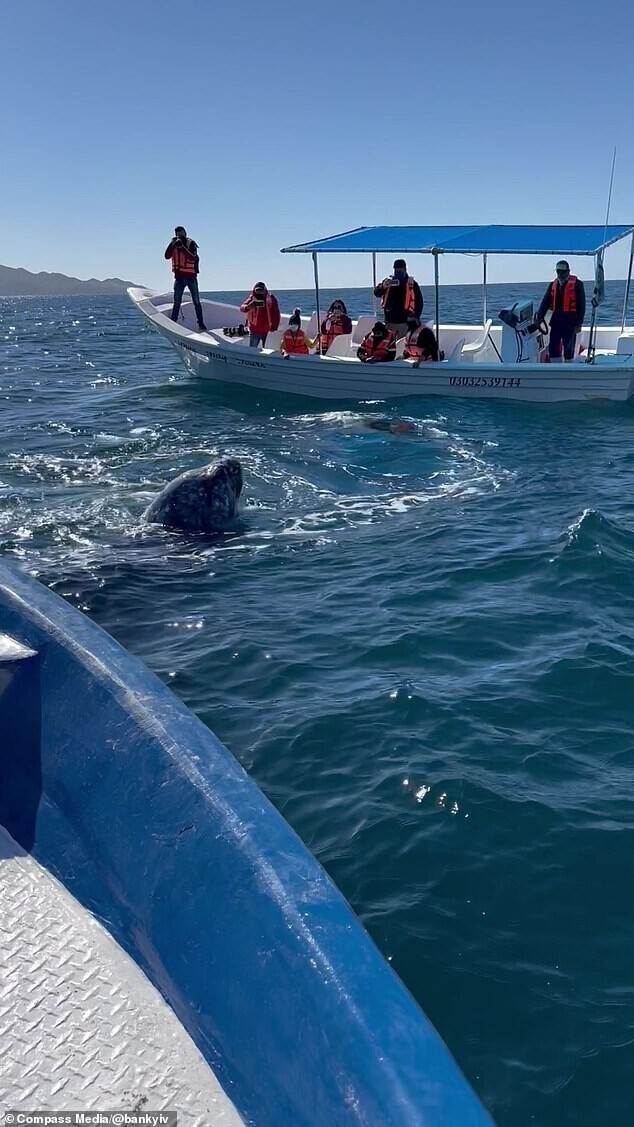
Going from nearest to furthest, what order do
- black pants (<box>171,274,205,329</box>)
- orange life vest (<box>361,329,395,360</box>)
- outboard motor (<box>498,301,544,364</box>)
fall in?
outboard motor (<box>498,301,544,364</box>)
orange life vest (<box>361,329,395,360</box>)
black pants (<box>171,274,205,329</box>)

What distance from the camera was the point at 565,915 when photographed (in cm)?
481

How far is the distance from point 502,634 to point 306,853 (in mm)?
5234

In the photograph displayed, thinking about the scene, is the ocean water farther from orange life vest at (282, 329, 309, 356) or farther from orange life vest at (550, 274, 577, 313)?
orange life vest at (282, 329, 309, 356)

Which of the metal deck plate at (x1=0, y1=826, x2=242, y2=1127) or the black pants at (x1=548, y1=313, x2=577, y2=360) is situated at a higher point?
the black pants at (x1=548, y1=313, x2=577, y2=360)

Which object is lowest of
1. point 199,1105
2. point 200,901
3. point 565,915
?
point 565,915

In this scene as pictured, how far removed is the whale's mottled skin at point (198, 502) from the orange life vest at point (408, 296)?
987cm

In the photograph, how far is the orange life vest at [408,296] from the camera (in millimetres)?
19703

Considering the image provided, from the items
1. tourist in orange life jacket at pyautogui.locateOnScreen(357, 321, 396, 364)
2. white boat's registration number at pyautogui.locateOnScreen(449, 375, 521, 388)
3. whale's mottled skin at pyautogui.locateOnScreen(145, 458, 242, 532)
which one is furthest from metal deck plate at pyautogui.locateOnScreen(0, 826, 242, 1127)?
tourist in orange life jacket at pyautogui.locateOnScreen(357, 321, 396, 364)

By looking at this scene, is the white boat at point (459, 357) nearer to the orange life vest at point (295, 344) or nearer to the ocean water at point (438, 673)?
the orange life vest at point (295, 344)

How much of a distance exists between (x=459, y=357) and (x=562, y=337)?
2.40 metres

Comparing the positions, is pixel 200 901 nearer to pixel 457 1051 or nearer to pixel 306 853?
pixel 306 853

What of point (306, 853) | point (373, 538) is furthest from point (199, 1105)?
point (373, 538)

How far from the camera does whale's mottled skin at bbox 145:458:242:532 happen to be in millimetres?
11250

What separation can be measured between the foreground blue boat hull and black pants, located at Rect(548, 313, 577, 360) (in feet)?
54.6
